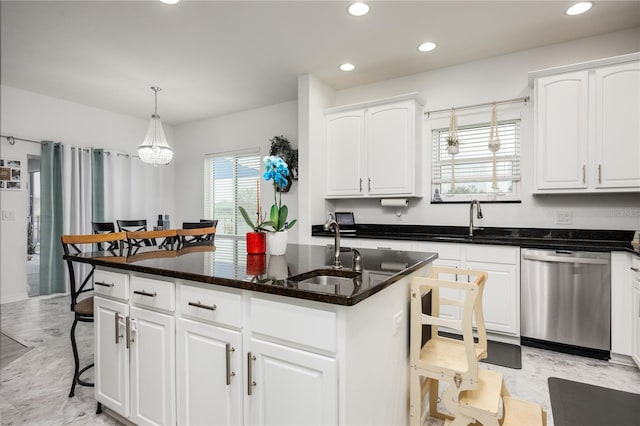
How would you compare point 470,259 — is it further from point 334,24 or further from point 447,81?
point 334,24

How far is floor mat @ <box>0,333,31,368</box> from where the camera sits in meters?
2.76

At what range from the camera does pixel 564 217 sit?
3.34 m

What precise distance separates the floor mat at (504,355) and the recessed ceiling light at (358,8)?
297 cm

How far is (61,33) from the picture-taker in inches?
124

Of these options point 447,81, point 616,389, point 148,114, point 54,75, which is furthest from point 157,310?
point 148,114

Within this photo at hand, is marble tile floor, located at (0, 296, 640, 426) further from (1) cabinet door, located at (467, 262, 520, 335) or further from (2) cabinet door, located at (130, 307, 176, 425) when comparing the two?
(2) cabinet door, located at (130, 307, 176, 425)

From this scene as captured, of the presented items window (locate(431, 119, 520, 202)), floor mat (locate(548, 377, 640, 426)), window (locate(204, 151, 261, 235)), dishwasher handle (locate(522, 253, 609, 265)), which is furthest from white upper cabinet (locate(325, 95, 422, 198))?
floor mat (locate(548, 377, 640, 426))

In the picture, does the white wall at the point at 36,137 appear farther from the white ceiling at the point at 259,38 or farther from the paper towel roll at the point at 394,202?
the paper towel roll at the point at 394,202

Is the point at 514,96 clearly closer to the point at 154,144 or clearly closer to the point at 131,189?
the point at 154,144

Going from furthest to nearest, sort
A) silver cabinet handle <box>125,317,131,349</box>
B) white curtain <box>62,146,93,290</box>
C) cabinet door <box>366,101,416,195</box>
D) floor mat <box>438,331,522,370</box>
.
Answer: white curtain <box>62,146,93,290</box> < cabinet door <box>366,101,416,195</box> < floor mat <box>438,331,522,370</box> < silver cabinet handle <box>125,317,131,349</box>

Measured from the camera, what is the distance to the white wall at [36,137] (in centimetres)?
431

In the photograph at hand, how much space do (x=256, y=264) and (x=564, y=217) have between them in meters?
3.15

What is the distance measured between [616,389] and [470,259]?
1281mm

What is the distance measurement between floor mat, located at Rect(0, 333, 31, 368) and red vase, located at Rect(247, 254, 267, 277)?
2.36 meters
